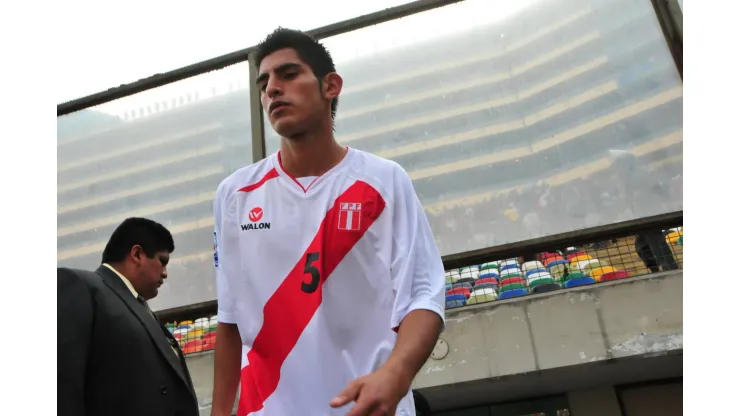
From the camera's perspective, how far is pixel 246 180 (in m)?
1.28

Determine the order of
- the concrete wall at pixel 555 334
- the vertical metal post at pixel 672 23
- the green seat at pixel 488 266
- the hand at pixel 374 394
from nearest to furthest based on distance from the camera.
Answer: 1. the hand at pixel 374 394
2. the vertical metal post at pixel 672 23
3. the concrete wall at pixel 555 334
4. the green seat at pixel 488 266

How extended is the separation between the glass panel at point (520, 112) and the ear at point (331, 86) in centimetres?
156

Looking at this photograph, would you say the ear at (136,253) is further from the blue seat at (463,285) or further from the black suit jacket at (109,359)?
the blue seat at (463,285)

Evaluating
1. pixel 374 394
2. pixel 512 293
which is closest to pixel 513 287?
pixel 512 293

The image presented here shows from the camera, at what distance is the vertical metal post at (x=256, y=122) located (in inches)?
110

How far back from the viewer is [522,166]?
2.84 metres

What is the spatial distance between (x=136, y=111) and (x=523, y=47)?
87.6 inches

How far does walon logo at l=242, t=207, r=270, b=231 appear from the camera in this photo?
1156 millimetres

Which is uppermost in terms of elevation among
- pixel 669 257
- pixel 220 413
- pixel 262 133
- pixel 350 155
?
pixel 262 133

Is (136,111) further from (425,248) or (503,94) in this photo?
(425,248)

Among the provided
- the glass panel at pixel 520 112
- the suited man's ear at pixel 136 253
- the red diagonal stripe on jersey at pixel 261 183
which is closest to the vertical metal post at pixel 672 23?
the glass panel at pixel 520 112

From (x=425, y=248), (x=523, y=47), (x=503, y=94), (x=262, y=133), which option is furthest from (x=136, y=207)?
(x=425, y=248)

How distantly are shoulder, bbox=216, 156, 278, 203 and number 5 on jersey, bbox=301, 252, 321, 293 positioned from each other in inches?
9.7

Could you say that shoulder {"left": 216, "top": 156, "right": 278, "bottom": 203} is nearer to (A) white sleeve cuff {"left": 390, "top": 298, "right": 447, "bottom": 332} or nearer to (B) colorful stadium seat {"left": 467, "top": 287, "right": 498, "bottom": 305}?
(A) white sleeve cuff {"left": 390, "top": 298, "right": 447, "bottom": 332}
